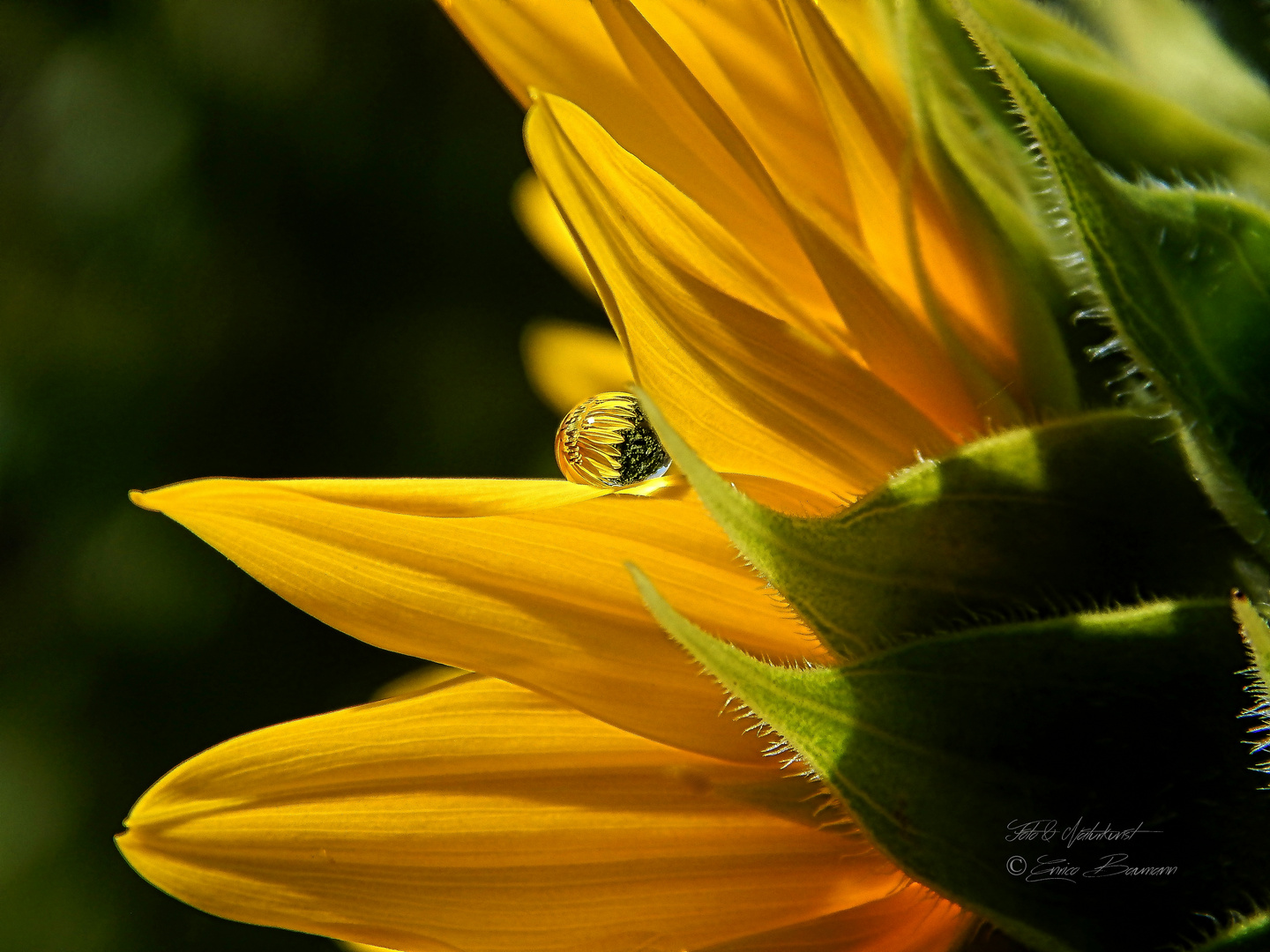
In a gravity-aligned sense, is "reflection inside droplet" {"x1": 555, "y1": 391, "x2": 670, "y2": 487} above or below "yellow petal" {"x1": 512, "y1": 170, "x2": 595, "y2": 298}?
below

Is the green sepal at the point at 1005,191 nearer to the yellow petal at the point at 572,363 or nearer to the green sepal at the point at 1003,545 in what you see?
the green sepal at the point at 1003,545

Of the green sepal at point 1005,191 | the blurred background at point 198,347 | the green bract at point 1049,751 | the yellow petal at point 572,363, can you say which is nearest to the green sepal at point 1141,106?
the green sepal at point 1005,191

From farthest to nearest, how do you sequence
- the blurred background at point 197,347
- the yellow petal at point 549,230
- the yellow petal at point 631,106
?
1. the blurred background at point 197,347
2. the yellow petal at point 549,230
3. the yellow petal at point 631,106

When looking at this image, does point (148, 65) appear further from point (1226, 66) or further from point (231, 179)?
point (1226, 66)

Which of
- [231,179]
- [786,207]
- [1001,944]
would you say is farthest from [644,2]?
[231,179]

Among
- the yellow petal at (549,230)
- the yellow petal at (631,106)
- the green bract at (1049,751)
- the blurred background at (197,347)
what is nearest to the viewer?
the green bract at (1049,751)

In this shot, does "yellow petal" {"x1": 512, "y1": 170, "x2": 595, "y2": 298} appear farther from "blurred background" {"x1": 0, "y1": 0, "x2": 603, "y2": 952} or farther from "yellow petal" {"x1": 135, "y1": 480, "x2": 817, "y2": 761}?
"blurred background" {"x1": 0, "y1": 0, "x2": 603, "y2": 952}

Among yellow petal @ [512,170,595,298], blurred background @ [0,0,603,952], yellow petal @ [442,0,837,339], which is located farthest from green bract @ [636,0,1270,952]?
blurred background @ [0,0,603,952]
